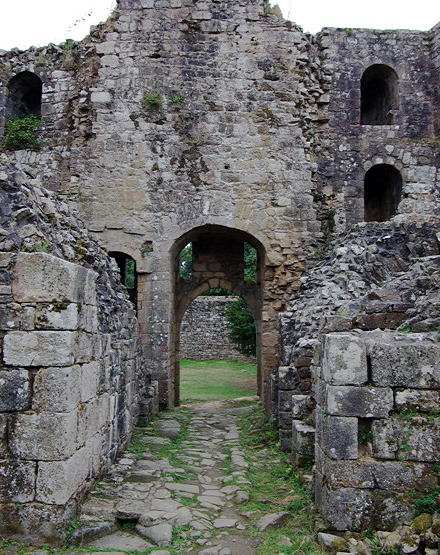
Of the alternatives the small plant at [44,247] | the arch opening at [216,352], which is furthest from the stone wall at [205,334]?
the small plant at [44,247]

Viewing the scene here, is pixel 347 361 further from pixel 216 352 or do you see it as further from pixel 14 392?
pixel 216 352

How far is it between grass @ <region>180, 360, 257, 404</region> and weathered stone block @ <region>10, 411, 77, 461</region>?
333 inches

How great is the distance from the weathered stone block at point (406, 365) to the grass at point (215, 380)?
29.4 feet

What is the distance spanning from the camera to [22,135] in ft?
39.6

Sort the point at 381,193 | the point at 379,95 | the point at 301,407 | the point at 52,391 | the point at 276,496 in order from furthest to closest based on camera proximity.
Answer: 1. the point at 379,95
2. the point at 381,193
3. the point at 301,407
4. the point at 276,496
5. the point at 52,391

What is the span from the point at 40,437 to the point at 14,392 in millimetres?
426

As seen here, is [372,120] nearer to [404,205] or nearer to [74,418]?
[404,205]

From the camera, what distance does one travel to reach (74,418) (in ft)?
15.3

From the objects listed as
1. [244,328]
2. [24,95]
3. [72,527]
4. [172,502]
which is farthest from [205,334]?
[72,527]

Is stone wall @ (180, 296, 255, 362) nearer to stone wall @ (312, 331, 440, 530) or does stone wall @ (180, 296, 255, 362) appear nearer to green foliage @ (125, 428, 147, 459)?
green foliage @ (125, 428, 147, 459)

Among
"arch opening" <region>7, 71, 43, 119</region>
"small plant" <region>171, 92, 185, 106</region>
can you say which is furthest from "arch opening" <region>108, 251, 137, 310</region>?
"arch opening" <region>7, 71, 43, 119</region>

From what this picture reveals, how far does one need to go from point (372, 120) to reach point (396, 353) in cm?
1262

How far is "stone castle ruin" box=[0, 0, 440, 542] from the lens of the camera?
14.1ft

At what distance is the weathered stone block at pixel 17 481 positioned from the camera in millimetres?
4359
